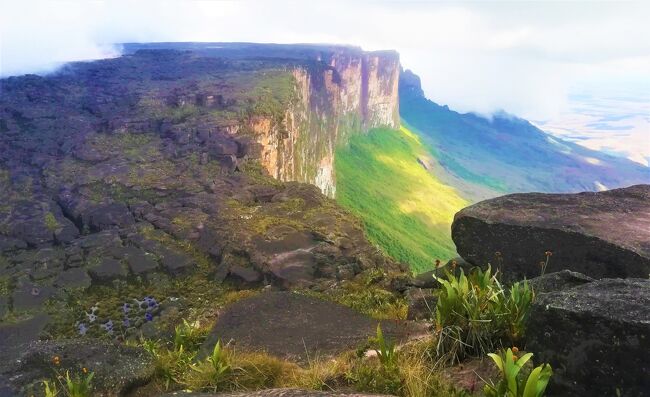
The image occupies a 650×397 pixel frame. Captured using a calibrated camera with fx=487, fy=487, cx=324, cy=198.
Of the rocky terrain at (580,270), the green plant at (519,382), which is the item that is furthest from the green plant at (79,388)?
the rocky terrain at (580,270)

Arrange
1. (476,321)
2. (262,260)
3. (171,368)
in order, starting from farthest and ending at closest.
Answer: (262,260)
(171,368)
(476,321)

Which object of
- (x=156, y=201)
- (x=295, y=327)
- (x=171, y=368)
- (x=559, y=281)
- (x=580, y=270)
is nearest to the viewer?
(x=559, y=281)

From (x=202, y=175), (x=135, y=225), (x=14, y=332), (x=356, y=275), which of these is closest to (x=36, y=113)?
(x=202, y=175)

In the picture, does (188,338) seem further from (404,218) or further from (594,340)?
(404,218)

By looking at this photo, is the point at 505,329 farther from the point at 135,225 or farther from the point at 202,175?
the point at 202,175

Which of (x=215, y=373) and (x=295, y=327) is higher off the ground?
(x=215, y=373)

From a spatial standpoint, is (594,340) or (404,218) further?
(404,218)

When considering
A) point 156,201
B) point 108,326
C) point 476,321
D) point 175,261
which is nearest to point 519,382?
point 476,321

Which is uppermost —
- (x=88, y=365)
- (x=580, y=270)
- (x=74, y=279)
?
(x=580, y=270)
